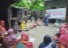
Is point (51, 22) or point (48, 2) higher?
point (48, 2)

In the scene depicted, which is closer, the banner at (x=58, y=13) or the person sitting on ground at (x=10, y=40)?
the person sitting on ground at (x=10, y=40)

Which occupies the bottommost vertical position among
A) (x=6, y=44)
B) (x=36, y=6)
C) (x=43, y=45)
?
(x=36, y=6)

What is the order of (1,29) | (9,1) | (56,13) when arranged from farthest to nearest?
(56,13), (9,1), (1,29)

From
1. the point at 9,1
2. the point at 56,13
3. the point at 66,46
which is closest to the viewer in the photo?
the point at 66,46

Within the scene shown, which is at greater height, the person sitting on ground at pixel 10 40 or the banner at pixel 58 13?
the person sitting on ground at pixel 10 40

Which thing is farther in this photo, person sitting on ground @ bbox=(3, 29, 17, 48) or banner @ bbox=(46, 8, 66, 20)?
banner @ bbox=(46, 8, 66, 20)

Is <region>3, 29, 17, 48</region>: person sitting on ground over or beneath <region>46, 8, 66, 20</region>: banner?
over

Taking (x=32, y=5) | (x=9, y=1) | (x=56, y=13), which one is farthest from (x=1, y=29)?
(x=32, y=5)

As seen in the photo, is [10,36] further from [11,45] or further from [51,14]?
[51,14]

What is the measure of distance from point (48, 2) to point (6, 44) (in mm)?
29103

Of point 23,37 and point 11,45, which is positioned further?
point 11,45

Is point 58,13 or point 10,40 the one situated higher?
point 10,40

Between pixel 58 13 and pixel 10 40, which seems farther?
pixel 58 13

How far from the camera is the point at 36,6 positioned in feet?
180
